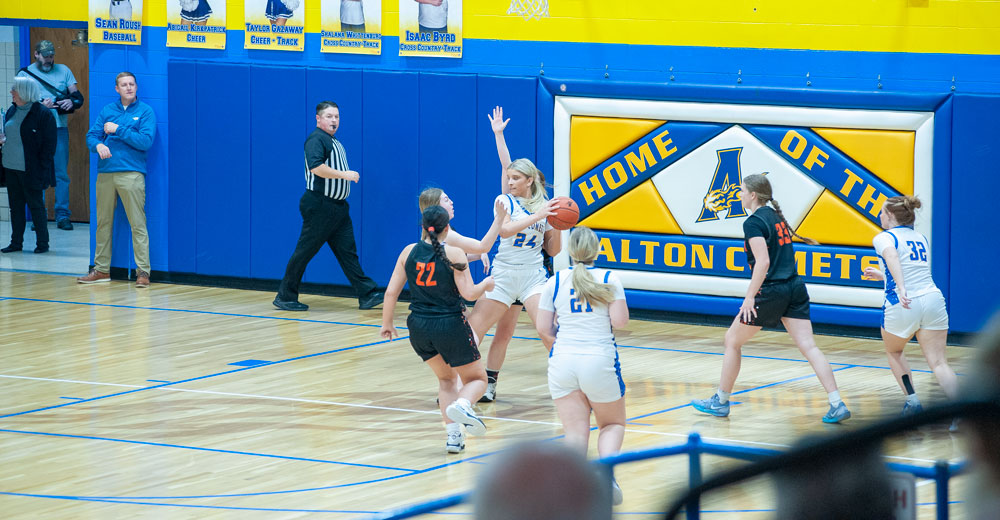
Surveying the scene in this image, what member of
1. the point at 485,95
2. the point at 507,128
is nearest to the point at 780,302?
the point at 507,128

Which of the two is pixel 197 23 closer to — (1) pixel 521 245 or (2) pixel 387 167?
(2) pixel 387 167

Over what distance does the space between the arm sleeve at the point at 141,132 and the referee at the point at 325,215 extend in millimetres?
2330

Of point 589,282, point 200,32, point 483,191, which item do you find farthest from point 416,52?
point 589,282

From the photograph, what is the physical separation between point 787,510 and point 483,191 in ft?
41.5

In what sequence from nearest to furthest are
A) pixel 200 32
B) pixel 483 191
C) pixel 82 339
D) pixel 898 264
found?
pixel 898 264, pixel 82 339, pixel 483 191, pixel 200 32

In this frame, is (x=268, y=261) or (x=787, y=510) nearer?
(x=787, y=510)

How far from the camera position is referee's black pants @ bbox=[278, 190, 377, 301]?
43.5 feet

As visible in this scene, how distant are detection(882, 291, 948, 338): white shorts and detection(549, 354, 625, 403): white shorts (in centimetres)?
276

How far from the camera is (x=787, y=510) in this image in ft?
2.52

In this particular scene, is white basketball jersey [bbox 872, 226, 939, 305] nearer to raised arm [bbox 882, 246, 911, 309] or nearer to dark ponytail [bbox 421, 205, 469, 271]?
raised arm [bbox 882, 246, 911, 309]

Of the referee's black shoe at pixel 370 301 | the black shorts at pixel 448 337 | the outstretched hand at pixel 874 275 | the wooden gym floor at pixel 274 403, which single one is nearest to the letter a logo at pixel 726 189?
the wooden gym floor at pixel 274 403

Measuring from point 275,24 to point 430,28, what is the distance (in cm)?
195

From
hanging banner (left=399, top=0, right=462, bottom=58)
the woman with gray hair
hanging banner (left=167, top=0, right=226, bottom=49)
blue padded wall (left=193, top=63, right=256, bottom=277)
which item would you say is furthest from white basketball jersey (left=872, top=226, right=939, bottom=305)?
the woman with gray hair

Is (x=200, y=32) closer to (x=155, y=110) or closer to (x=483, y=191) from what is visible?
(x=155, y=110)
